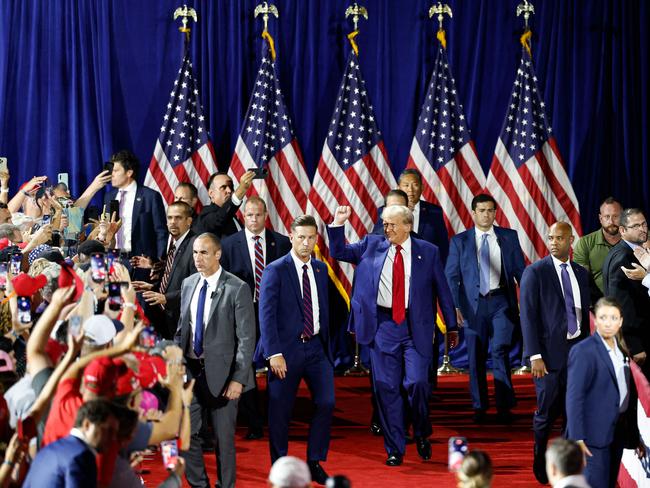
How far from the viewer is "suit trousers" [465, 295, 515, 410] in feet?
31.6

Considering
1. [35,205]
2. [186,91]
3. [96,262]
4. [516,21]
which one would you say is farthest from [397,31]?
[96,262]

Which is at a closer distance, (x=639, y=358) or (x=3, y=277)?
(x=3, y=277)

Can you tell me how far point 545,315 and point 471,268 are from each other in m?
1.98

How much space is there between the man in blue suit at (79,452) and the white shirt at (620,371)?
3.45 m

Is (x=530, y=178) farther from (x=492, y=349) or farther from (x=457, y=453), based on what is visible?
(x=457, y=453)

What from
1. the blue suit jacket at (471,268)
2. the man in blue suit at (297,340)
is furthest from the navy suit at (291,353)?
the blue suit jacket at (471,268)

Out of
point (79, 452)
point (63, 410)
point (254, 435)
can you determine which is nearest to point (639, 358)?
point (254, 435)

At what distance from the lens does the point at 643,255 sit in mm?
8641

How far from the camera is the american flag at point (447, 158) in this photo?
40.1ft

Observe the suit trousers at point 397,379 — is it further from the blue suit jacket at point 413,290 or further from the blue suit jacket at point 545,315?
the blue suit jacket at point 545,315

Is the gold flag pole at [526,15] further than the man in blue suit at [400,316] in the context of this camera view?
Yes

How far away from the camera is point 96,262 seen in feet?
16.3

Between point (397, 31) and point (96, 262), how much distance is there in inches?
329

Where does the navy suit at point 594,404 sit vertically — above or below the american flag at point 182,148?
below
